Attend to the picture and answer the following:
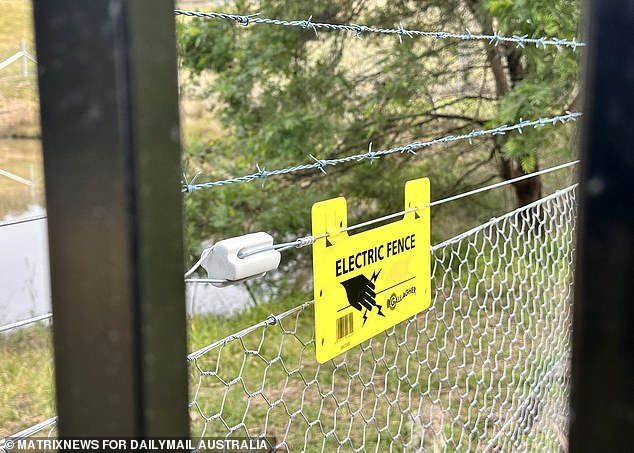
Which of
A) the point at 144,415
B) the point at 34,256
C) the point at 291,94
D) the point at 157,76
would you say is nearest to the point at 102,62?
the point at 157,76

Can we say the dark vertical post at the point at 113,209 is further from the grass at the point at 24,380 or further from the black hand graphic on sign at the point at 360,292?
the grass at the point at 24,380

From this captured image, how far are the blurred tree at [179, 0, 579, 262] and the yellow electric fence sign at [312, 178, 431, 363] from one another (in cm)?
203

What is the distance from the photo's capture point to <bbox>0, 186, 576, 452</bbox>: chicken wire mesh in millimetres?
1580

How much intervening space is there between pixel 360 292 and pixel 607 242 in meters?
0.81

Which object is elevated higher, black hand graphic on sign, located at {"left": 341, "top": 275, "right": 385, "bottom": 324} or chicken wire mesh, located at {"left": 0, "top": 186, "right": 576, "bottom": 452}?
black hand graphic on sign, located at {"left": 341, "top": 275, "right": 385, "bottom": 324}

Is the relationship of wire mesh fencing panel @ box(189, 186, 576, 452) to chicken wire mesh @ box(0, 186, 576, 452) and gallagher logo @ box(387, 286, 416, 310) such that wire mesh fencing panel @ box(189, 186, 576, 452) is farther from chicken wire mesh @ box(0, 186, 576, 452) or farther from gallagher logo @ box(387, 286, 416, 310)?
gallagher logo @ box(387, 286, 416, 310)

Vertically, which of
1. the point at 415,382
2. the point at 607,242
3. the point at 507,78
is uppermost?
the point at 607,242

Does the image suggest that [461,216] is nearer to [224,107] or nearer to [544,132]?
[544,132]

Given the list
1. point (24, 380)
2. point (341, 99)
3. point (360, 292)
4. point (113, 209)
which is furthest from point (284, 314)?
point (341, 99)

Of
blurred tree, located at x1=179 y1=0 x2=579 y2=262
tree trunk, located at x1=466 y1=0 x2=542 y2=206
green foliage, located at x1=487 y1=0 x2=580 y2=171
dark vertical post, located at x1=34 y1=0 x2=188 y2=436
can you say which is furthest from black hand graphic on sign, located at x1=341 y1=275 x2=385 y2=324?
tree trunk, located at x1=466 y1=0 x2=542 y2=206

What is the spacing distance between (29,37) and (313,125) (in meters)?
2.98

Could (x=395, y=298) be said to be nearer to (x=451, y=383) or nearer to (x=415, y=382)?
(x=415, y=382)

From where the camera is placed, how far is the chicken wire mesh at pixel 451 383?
158cm

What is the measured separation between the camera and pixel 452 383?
243 cm
